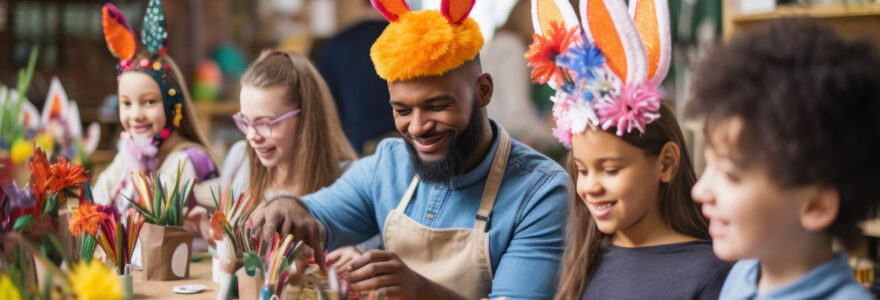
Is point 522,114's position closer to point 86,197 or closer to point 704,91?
point 86,197

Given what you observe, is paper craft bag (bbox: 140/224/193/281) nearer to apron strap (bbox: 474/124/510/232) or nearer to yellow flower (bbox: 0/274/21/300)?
apron strap (bbox: 474/124/510/232)

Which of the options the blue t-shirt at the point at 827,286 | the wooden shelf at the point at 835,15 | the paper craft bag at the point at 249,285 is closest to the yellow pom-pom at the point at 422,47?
the paper craft bag at the point at 249,285

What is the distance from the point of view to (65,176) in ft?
5.84

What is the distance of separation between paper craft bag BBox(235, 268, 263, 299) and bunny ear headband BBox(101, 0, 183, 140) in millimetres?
897

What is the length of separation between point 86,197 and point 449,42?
89 centimetres

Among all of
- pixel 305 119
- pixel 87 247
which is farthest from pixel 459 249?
pixel 87 247

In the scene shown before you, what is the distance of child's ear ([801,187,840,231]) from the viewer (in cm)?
103

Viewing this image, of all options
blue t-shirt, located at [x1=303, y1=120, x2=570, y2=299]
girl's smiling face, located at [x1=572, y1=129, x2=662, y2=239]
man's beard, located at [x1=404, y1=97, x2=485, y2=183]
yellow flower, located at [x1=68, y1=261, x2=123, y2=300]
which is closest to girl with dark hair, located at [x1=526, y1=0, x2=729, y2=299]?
girl's smiling face, located at [x1=572, y1=129, x2=662, y2=239]

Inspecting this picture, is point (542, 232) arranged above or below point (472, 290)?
above

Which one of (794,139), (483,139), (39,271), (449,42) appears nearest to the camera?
(794,139)

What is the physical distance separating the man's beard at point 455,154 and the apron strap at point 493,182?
6cm

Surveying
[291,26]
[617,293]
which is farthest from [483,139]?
[291,26]

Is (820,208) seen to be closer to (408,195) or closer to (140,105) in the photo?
(408,195)

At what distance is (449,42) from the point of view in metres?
1.72
